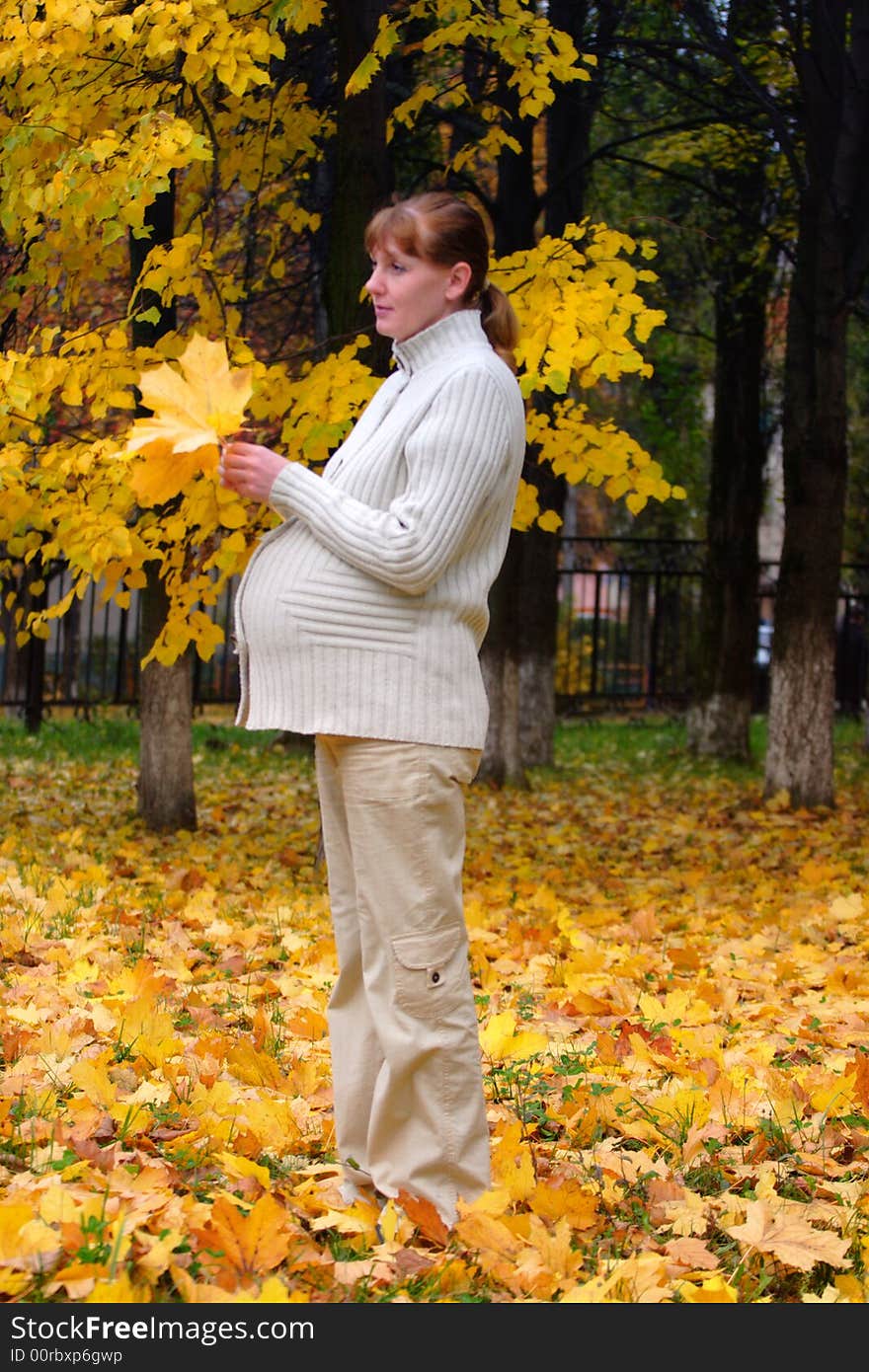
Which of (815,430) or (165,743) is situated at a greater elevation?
(815,430)

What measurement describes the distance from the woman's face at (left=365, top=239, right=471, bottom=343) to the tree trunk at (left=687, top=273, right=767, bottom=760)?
31.6 feet

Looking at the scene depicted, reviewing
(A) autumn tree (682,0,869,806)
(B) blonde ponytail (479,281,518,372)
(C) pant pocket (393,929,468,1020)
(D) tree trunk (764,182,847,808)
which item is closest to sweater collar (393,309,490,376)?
(B) blonde ponytail (479,281,518,372)

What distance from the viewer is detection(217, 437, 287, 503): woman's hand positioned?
2.65 m

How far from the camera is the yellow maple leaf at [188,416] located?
2.63m

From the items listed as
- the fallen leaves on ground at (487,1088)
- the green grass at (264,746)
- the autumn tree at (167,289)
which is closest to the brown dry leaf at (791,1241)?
the fallen leaves on ground at (487,1088)

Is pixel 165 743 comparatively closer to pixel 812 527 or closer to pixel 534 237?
pixel 812 527

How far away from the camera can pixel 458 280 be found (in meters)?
2.76

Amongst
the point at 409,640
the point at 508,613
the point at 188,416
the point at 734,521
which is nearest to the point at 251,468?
the point at 188,416

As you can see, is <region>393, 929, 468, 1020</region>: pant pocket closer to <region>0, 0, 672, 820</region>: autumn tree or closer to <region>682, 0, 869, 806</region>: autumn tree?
<region>0, 0, 672, 820</region>: autumn tree

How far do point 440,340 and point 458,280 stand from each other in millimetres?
109

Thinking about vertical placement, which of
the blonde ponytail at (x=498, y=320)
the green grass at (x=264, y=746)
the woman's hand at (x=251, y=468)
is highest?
the blonde ponytail at (x=498, y=320)

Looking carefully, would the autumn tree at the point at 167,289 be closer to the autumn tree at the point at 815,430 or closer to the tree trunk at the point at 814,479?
the autumn tree at the point at 815,430

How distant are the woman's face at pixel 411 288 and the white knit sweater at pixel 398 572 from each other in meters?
0.05

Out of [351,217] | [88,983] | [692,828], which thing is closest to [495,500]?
[88,983]
